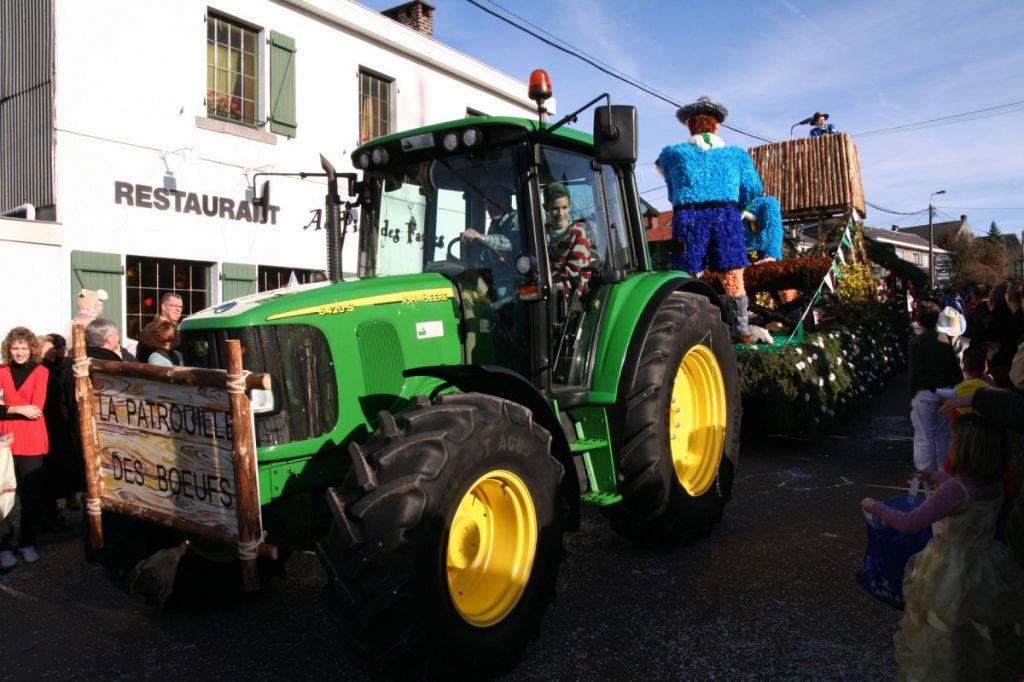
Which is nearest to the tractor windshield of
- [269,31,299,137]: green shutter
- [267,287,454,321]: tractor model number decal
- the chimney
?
[267,287,454,321]: tractor model number decal

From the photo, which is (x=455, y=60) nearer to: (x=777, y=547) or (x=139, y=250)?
(x=139, y=250)

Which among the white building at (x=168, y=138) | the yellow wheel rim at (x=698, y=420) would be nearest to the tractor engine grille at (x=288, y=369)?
the yellow wheel rim at (x=698, y=420)

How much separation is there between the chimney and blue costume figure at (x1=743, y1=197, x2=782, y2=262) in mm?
7381

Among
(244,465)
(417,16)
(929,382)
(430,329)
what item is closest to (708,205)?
(929,382)

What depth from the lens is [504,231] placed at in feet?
12.7

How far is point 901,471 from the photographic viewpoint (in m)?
6.40

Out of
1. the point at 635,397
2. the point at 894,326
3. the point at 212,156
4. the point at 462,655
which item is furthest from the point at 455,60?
the point at 462,655

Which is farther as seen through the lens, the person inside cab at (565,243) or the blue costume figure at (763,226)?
the blue costume figure at (763,226)

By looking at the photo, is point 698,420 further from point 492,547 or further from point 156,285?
point 156,285

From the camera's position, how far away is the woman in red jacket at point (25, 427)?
496 cm

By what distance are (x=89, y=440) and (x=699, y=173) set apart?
6.07 meters

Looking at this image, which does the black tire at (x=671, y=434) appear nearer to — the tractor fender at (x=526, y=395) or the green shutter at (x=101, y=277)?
the tractor fender at (x=526, y=395)

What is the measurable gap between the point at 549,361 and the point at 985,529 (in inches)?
76.1

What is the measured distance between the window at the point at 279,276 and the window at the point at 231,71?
1.95 metres
